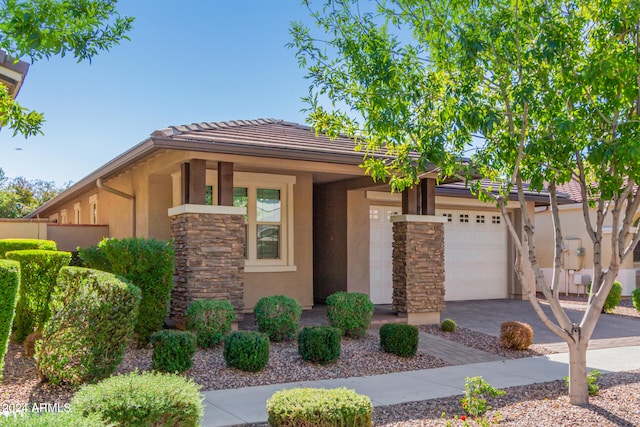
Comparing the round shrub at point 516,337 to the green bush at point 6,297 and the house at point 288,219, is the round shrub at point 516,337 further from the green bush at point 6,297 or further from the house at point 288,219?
the green bush at point 6,297

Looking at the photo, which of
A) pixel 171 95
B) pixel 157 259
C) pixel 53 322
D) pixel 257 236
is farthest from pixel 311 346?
pixel 171 95

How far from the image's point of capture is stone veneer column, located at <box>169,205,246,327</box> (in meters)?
9.82

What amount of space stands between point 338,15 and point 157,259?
175 inches

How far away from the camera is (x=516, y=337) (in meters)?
10.1

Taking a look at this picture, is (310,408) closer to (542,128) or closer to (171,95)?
(542,128)

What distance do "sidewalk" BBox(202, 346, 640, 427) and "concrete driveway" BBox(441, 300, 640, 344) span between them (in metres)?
1.77

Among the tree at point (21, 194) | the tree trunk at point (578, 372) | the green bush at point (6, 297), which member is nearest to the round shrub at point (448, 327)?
the tree trunk at point (578, 372)

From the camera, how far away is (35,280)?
9.16 metres

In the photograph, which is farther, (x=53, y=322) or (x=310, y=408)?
(x=53, y=322)

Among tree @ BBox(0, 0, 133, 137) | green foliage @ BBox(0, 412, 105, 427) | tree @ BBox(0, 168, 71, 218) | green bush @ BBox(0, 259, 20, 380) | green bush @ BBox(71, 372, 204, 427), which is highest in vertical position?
tree @ BBox(0, 168, 71, 218)

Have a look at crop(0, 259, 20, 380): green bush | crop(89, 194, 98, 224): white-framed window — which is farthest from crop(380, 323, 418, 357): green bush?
crop(89, 194, 98, 224): white-framed window

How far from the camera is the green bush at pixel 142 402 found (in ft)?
14.2

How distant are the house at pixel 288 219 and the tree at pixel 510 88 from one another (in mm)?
3613

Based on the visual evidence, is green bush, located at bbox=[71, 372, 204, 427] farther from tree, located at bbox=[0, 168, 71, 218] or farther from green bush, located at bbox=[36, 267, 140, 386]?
tree, located at bbox=[0, 168, 71, 218]
